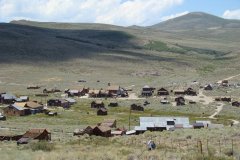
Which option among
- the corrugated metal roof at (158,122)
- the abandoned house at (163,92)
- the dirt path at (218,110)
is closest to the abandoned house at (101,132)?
the corrugated metal roof at (158,122)

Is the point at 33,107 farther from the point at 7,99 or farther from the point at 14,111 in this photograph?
the point at 7,99

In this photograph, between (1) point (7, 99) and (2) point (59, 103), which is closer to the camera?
(2) point (59, 103)

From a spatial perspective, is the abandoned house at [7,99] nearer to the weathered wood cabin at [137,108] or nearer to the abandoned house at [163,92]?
the weathered wood cabin at [137,108]

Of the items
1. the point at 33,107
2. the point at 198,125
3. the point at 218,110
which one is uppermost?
the point at 198,125

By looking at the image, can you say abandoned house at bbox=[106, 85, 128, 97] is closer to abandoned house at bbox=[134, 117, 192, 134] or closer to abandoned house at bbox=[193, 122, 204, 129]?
abandoned house at bbox=[134, 117, 192, 134]

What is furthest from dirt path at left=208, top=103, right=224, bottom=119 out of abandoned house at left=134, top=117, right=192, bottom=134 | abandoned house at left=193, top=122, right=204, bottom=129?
abandoned house at left=134, top=117, right=192, bottom=134

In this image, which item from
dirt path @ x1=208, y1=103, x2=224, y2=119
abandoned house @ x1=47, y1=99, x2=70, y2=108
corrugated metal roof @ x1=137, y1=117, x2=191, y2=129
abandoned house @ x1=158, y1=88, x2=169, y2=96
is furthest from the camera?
abandoned house @ x1=158, y1=88, x2=169, y2=96

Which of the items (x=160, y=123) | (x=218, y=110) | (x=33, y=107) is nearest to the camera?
(x=160, y=123)

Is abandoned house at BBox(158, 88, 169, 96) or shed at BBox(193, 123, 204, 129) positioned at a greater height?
shed at BBox(193, 123, 204, 129)

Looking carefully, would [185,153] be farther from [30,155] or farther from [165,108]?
[165,108]

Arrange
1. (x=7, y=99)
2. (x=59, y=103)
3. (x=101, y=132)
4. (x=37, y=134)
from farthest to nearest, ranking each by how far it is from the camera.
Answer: (x=7, y=99) < (x=59, y=103) < (x=101, y=132) < (x=37, y=134)

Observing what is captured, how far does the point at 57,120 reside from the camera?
71.9m

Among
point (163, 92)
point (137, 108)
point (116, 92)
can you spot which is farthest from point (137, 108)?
point (163, 92)

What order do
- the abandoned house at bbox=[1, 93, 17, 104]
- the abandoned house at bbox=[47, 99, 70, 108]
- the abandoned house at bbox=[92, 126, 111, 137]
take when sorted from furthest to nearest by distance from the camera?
the abandoned house at bbox=[1, 93, 17, 104]
the abandoned house at bbox=[47, 99, 70, 108]
the abandoned house at bbox=[92, 126, 111, 137]
